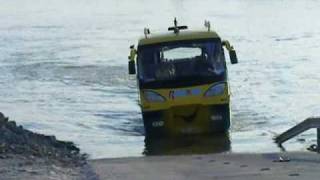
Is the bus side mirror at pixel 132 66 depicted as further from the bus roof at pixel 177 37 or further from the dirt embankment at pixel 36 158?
the dirt embankment at pixel 36 158

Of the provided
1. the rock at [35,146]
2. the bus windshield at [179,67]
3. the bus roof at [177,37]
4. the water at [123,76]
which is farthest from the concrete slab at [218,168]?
the bus roof at [177,37]

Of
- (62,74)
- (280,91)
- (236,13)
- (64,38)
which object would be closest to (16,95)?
(62,74)

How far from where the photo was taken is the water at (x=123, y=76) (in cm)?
2383

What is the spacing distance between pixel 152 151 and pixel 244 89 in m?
14.7

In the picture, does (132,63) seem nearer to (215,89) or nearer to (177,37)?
(177,37)

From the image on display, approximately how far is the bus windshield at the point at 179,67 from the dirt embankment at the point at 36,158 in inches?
105

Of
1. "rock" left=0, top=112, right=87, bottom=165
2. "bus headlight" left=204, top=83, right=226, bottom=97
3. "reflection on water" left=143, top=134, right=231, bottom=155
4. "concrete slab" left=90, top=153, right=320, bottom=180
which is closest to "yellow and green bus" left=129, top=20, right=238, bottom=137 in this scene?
"bus headlight" left=204, top=83, right=226, bottom=97

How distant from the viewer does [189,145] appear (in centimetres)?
2128

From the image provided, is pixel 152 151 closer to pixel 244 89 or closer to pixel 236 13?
pixel 244 89

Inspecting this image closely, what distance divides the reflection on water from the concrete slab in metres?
3.54

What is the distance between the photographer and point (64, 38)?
2483 inches

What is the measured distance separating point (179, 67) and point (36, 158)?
260 inches

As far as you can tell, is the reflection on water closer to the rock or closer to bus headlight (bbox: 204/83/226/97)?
bus headlight (bbox: 204/83/226/97)

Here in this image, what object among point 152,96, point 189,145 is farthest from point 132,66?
point 189,145
